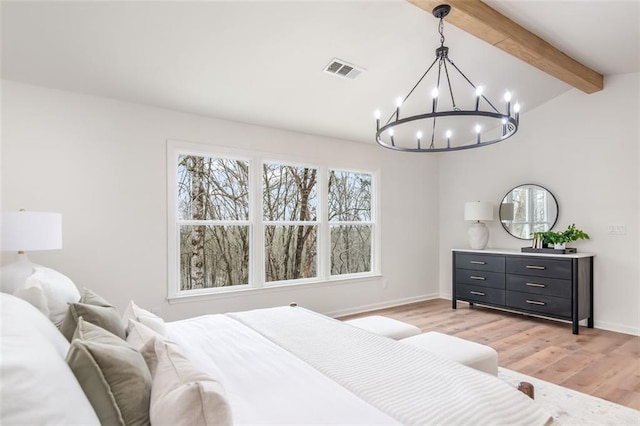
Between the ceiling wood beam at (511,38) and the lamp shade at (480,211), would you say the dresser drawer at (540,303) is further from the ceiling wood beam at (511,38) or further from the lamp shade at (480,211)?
the ceiling wood beam at (511,38)

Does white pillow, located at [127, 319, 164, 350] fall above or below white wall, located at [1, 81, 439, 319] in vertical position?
below

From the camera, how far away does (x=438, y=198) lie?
239 inches

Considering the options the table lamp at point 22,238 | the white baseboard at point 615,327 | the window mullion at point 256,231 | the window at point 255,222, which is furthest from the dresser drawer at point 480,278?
the table lamp at point 22,238

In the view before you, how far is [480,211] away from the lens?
16.7 feet

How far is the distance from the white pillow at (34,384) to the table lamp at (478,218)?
200 inches

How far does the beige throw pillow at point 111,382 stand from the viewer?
0.97m

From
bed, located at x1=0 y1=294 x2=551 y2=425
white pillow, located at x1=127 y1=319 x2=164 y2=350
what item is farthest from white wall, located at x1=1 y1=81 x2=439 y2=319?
white pillow, located at x1=127 y1=319 x2=164 y2=350

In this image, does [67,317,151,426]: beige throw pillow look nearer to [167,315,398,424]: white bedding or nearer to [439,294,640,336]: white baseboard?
[167,315,398,424]: white bedding

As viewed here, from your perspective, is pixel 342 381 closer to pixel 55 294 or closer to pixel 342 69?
pixel 55 294

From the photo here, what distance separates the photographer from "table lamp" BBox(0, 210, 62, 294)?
222cm

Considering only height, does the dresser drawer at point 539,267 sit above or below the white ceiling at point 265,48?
below

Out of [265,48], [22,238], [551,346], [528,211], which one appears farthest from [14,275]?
[528,211]

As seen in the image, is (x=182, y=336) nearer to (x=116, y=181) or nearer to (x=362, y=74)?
(x=116, y=181)

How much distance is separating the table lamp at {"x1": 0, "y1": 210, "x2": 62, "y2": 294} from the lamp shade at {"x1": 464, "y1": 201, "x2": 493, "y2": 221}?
15.7 ft
